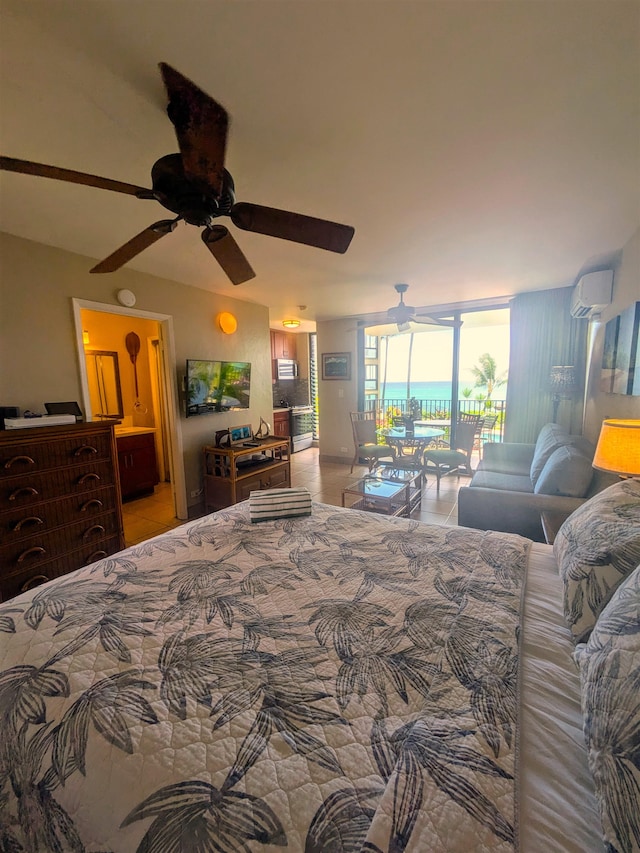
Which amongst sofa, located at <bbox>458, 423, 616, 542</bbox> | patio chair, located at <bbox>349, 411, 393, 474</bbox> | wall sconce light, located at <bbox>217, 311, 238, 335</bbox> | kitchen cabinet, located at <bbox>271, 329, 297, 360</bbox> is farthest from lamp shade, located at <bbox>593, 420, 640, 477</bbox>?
kitchen cabinet, located at <bbox>271, 329, 297, 360</bbox>

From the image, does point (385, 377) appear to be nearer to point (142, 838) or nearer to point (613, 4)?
Result: point (613, 4)

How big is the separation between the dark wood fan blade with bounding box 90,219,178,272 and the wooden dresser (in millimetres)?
1158

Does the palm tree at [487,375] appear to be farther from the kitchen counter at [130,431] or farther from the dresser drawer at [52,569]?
the dresser drawer at [52,569]

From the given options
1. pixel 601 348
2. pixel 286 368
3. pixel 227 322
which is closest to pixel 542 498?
pixel 601 348

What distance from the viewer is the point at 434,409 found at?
773cm

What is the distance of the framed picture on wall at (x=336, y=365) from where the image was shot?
5.78m

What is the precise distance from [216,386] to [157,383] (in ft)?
4.61

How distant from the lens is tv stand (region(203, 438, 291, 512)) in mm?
3518

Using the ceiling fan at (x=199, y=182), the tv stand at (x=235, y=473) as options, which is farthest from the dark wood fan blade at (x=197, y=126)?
the tv stand at (x=235, y=473)

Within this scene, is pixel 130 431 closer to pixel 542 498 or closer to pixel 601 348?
pixel 542 498

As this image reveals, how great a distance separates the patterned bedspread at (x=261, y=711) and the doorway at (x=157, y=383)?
2.19 metres

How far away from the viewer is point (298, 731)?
72 centimetres

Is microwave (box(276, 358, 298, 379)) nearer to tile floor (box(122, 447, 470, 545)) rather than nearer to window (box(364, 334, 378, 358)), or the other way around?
window (box(364, 334, 378, 358))

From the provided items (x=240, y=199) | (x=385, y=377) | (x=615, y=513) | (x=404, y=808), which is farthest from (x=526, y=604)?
(x=385, y=377)
